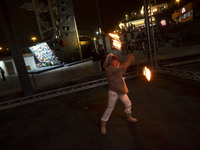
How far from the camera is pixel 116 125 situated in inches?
151

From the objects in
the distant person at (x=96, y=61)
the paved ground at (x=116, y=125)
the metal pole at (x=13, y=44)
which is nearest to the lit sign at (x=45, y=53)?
the distant person at (x=96, y=61)

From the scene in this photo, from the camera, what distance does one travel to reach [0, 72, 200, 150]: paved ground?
307 cm

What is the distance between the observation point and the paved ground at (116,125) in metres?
3.07

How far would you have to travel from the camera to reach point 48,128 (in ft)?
14.1

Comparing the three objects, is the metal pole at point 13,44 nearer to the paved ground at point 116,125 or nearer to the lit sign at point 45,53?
the paved ground at point 116,125

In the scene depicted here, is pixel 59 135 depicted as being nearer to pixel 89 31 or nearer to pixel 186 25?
pixel 186 25

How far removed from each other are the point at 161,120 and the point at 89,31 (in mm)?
28661

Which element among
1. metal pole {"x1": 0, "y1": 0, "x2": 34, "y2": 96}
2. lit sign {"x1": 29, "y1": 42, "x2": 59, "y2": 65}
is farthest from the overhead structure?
metal pole {"x1": 0, "y1": 0, "x2": 34, "y2": 96}

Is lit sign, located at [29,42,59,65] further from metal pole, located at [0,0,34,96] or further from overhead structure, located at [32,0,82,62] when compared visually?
metal pole, located at [0,0,34,96]

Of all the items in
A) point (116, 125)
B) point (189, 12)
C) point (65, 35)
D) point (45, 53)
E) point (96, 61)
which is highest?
point (189, 12)

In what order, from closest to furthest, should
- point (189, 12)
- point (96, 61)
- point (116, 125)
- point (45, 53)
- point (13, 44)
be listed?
point (116, 125), point (13, 44), point (96, 61), point (45, 53), point (189, 12)

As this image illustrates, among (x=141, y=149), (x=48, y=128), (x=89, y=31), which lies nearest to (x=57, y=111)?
(x=48, y=128)

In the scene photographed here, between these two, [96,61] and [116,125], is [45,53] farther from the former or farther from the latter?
[116,125]

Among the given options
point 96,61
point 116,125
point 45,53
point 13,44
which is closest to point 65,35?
point 45,53
